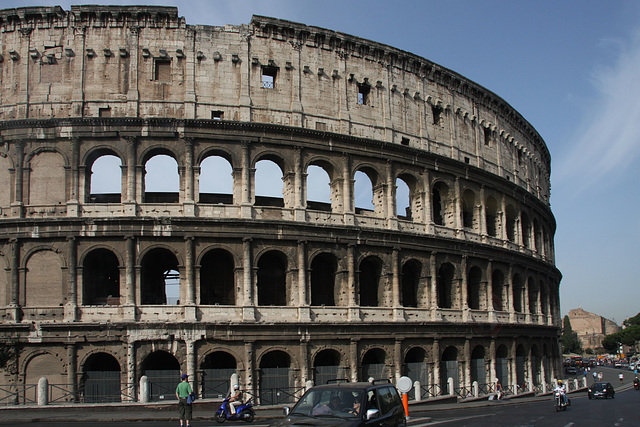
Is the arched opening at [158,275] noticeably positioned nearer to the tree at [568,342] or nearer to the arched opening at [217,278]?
the arched opening at [217,278]

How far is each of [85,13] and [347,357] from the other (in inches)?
758

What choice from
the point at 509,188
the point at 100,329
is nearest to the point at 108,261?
the point at 100,329

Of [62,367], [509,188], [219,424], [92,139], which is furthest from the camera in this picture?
[509,188]

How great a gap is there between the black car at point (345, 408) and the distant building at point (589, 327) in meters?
176

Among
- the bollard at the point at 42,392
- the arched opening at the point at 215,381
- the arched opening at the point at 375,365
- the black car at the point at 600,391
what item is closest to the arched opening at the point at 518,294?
the black car at the point at 600,391

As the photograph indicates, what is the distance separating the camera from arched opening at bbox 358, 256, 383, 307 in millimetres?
33812

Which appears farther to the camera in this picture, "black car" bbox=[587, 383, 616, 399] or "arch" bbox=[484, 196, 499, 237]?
"arch" bbox=[484, 196, 499, 237]

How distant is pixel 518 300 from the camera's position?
4306 centimetres

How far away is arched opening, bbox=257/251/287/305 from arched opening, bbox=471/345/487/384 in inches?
458

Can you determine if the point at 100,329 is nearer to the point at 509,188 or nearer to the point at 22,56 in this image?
the point at 22,56

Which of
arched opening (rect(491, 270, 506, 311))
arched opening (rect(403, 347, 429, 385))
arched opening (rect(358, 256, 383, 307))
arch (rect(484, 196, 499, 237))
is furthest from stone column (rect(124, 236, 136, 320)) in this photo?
arch (rect(484, 196, 499, 237))

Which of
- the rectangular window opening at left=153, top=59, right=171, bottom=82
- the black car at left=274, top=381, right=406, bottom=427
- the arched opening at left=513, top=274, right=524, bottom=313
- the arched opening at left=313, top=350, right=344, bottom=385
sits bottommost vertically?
the arched opening at left=313, top=350, right=344, bottom=385

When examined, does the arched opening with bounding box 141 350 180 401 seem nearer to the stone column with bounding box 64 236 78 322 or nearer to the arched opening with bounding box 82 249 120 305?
the arched opening with bounding box 82 249 120 305

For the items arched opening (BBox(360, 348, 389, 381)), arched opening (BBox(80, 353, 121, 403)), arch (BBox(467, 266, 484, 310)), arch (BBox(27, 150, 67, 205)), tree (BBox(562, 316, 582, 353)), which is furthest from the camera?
tree (BBox(562, 316, 582, 353))
